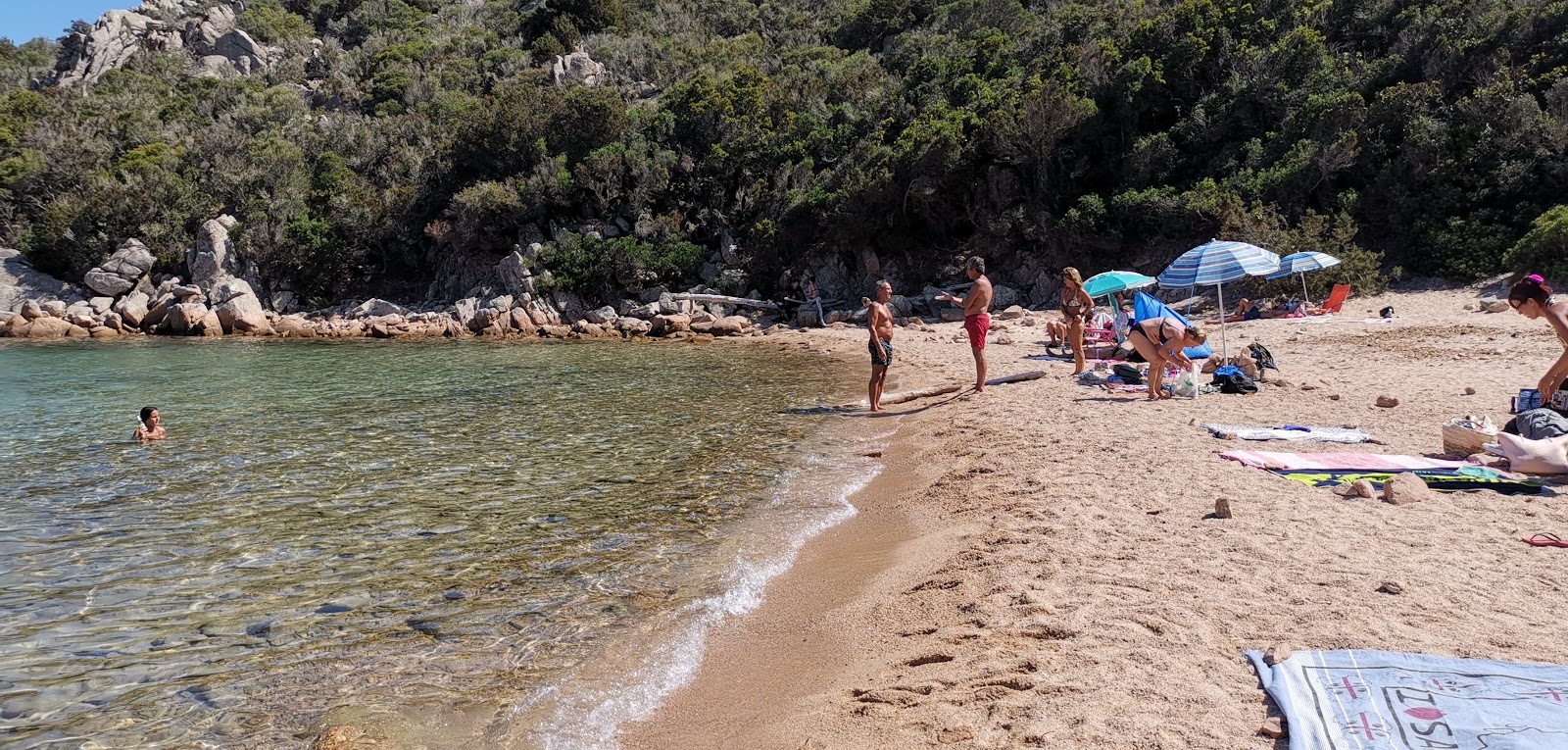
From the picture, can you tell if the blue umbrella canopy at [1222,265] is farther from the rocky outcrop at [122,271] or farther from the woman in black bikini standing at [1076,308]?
the rocky outcrop at [122,271]

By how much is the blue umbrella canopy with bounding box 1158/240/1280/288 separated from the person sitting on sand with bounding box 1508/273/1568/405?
4935 mm

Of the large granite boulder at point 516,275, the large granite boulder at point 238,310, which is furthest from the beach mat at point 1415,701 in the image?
the large granite boulder at point 238,310

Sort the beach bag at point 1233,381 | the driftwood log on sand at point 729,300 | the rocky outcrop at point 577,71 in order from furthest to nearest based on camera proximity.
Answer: the rocky outcrop at point 577,71, the driftwood log on sand at point 729,300, the beach bag at point 1233,381

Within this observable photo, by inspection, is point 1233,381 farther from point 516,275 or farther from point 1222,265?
point 516,275

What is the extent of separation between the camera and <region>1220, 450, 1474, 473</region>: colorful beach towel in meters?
6.00

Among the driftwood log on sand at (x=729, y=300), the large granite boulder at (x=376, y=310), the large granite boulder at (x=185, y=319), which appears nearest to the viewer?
→ the driftwood log on sand at (x=729, y=300)

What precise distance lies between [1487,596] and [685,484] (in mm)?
5697

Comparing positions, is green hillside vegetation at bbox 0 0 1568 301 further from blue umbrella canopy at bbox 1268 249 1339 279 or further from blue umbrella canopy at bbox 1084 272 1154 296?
blue umbrella canopy at bbox 1084 272 1154 296

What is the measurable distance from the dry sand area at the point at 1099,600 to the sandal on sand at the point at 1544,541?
0.20ft

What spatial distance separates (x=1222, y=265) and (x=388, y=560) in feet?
35.6

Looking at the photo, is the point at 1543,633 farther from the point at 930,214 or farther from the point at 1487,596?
the point at 930,214

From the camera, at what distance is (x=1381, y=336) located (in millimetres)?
14094

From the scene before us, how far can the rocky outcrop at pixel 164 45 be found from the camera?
59.6 metres

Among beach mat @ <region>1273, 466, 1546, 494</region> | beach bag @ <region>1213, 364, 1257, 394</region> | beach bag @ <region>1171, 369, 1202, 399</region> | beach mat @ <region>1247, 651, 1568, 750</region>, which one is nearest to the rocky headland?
beach bag @ <region>1213, 364, 1257, 394</region>
